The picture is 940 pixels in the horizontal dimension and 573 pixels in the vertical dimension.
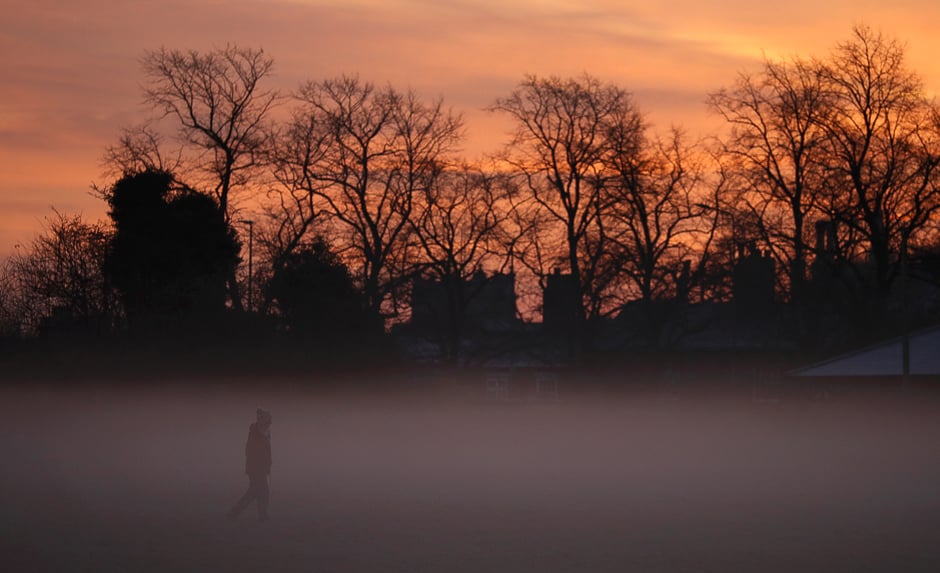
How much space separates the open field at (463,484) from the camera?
1792cm

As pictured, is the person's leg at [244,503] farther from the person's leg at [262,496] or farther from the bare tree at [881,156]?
the bare tree at [881,156]

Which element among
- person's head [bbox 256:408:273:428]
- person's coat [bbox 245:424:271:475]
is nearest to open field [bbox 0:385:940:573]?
person's coat [bbox 245:424:271:475]

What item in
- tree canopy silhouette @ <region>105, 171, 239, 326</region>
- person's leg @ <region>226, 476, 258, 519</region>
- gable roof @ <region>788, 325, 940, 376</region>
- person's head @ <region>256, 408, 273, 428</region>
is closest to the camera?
person's head @ <region>256, 408, 273, 428</region>

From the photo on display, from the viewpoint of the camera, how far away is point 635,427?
53.8 meters

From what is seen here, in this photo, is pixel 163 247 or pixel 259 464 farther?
pixel 163 247

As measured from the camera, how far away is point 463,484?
29984 mm

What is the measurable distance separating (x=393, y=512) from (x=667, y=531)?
549 centimetres

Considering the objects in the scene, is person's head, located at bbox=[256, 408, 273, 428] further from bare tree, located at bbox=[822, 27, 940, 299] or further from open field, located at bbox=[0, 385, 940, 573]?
bare tree, located at bbox=[822, 27, 940, 299]

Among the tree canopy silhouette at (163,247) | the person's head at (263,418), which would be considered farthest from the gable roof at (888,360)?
the person's head at (263,418)

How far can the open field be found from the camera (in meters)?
17.9

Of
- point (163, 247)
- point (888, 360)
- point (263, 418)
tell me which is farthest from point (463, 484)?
point (163, 247)

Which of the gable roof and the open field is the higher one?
the gable roof

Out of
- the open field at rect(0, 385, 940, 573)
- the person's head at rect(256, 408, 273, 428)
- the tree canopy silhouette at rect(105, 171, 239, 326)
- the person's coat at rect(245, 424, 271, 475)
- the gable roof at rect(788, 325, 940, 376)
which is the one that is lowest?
the open field at rect(0, 385, 940, 573)

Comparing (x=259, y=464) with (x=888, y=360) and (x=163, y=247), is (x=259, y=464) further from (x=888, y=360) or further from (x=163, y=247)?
(x=888, y=360)
